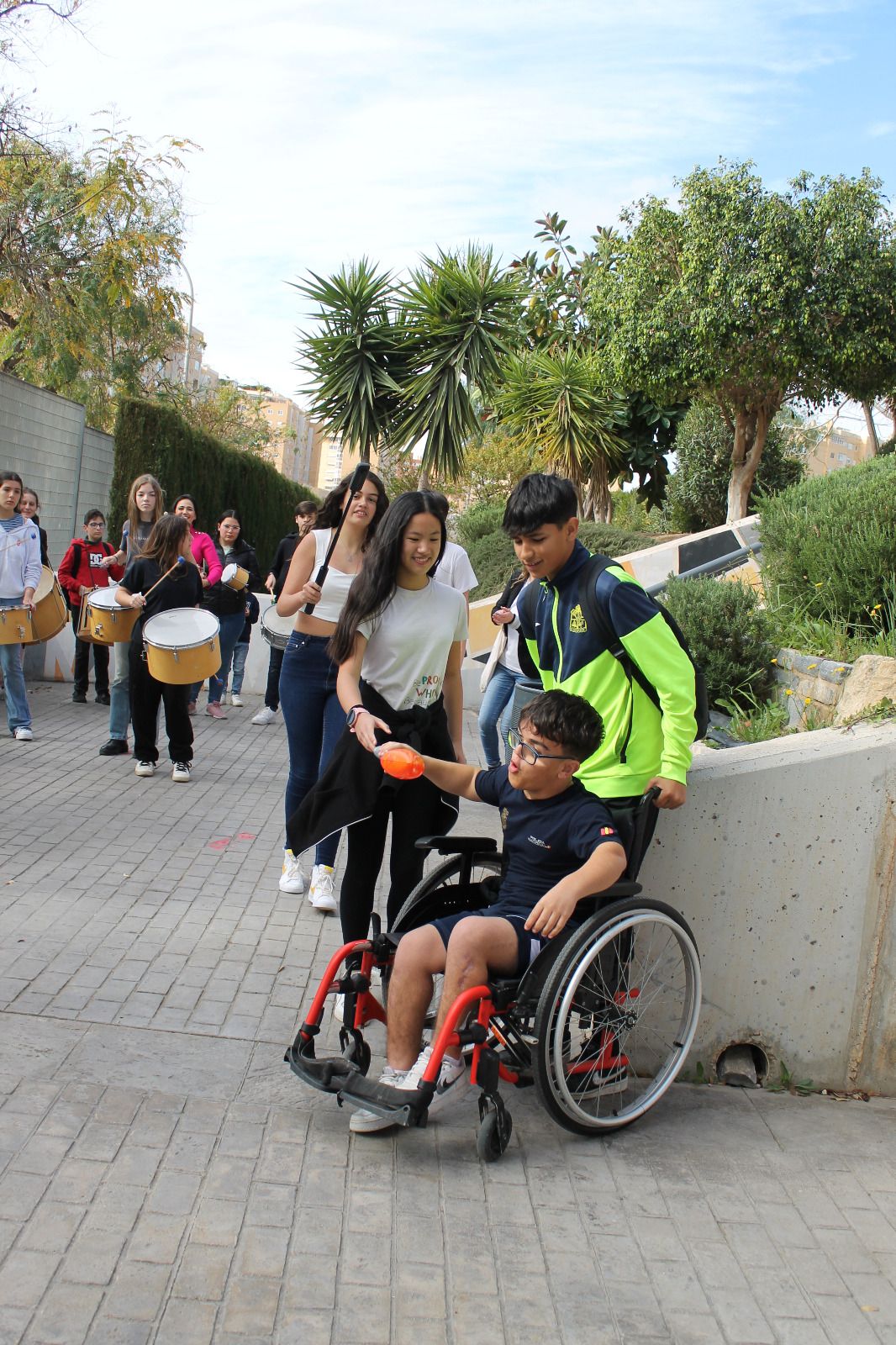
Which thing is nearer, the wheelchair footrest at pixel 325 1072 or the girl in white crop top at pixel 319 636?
the wheelchair footrest at pixel 325 1072

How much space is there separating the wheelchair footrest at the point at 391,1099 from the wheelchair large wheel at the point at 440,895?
1.84 ft

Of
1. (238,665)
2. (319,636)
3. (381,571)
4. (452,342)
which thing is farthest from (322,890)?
(452,342)

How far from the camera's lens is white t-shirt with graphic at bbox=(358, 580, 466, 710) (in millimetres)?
4223

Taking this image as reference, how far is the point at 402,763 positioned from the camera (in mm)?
3645

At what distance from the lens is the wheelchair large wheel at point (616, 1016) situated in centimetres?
325

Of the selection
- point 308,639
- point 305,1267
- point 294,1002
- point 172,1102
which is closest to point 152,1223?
point 305,1267

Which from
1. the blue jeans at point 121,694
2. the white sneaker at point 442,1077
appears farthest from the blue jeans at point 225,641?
the white sneaker at point 442,1077

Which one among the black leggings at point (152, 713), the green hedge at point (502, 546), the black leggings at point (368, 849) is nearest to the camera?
the black leggings at point (368, 849)

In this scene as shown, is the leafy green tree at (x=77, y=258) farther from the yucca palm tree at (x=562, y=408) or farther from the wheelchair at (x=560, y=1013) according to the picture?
the wheelchair at (x=560, y=1013)

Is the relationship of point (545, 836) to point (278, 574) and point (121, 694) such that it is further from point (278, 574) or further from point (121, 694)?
point (278, 574)

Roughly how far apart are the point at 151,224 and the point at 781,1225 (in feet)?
81.8

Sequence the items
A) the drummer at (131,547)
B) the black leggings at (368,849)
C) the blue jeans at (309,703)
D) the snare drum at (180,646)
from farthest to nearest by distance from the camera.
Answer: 1. the drummer at (131,547)
2. the snare drum at (180,646)
3. the blue jeans at (309,703)
4. the black leggings at (368,849)

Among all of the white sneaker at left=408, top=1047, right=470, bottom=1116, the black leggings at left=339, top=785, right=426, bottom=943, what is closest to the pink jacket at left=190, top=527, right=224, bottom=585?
the black leggings at left=339, top=785, right=426, bottom=943

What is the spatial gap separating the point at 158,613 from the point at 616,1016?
17.2 feet
